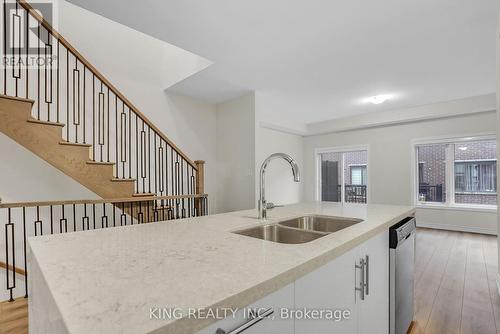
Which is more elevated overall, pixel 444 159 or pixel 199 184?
pixel 444 159

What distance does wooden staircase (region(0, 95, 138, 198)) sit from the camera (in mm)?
2443

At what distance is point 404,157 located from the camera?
5.67 m

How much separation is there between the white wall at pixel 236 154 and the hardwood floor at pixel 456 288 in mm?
2509

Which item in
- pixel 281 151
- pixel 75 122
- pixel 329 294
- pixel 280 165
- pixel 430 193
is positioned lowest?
pixel 430 193

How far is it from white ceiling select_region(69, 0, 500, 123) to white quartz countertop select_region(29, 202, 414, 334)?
204 cm

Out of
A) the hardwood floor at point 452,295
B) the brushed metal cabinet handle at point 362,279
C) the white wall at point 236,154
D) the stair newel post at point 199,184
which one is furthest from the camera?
the white wall at point 236,154

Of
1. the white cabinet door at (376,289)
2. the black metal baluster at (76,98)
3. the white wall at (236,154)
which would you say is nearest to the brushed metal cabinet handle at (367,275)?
the white cabinet door at (376,289)

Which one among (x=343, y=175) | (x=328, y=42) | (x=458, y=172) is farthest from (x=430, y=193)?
(x=328, y=42)

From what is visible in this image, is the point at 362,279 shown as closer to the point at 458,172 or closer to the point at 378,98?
the point at 378,98

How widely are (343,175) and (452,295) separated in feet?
15.1

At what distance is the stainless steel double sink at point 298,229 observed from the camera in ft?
4.55

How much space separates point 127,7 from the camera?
2.26m

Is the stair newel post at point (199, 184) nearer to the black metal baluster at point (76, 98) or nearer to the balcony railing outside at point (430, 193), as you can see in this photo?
the black metal baluster at point (76, 98)

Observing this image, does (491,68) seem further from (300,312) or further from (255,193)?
(300,312)
